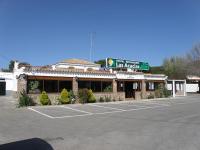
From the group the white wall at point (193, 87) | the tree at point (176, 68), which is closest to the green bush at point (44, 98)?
the tree at point (176, 68)

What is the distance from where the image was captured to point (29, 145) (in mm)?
9578

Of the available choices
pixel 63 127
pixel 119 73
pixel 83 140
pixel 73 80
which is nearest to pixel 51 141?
pixel 83 140

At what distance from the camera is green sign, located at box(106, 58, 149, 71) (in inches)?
1383

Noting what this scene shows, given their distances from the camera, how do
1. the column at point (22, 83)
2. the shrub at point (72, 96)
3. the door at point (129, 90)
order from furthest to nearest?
the door at point (129, 90) < the shrub at point (72, 96) < the column at point (22, 83)

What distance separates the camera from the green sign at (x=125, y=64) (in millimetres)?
35125

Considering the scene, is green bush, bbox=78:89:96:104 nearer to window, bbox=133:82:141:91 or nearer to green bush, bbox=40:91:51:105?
green bush, bbox=40:91:51:105

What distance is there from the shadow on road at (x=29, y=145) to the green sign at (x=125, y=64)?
992 inches

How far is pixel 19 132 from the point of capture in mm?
12156

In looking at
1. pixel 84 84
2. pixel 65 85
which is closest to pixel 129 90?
pixel 84 84

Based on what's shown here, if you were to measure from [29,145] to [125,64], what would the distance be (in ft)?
91.3

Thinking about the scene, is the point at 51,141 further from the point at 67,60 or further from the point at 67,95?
the point at 67,60

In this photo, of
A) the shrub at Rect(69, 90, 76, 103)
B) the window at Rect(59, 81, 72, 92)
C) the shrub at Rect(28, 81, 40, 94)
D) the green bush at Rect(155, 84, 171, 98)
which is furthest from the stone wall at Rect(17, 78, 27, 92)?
the green bush at Rect(155, 84, 171, 98)

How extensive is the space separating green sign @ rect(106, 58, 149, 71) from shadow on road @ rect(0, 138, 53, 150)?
25.2m

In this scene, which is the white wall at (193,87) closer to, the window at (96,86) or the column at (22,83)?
the window at (96,86)
